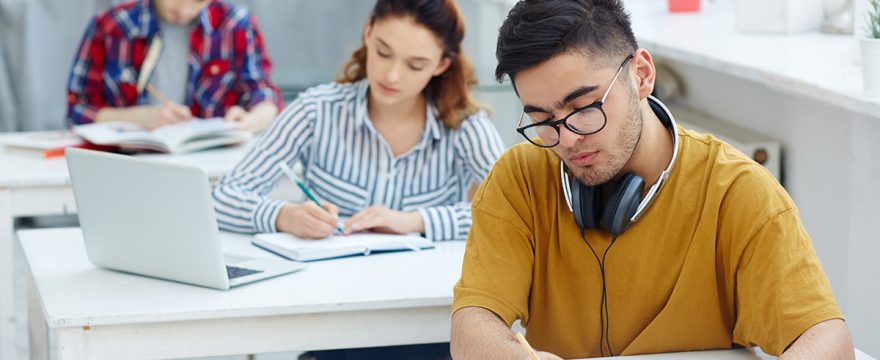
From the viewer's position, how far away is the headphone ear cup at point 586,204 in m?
1.53

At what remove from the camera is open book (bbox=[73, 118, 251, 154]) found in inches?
110

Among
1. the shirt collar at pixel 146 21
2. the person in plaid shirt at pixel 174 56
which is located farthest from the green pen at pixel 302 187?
the shirt collar at pixel 146 21

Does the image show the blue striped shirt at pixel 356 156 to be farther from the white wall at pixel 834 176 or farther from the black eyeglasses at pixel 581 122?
the black eyeglasses at pixel 581 122

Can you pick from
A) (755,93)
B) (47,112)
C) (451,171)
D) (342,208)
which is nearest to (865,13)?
(755,93)

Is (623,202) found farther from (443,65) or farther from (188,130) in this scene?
(188,130)

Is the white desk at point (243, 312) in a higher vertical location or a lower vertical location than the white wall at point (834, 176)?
higher

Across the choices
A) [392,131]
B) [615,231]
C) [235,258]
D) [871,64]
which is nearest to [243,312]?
[235,258]

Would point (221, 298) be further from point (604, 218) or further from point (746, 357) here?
point (746, 357)

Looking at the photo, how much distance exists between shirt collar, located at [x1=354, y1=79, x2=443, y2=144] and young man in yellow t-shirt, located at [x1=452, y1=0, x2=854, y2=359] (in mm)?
702

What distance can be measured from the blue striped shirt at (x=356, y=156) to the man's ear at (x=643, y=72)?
2.74 feet

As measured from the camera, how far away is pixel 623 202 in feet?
4.91

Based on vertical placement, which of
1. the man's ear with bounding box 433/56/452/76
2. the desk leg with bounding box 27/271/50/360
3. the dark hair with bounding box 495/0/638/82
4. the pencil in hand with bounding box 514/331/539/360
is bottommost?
the desk leg with bounding box 27/271/50/360

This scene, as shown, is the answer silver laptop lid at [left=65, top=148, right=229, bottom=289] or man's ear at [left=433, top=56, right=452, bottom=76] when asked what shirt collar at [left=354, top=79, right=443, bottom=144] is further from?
silver laptop lid at [left=65, top=148, right=229, bottom=289]

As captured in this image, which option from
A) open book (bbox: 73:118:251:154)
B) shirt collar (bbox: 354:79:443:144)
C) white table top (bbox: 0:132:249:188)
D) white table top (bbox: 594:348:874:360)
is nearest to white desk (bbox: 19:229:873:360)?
white table top (bbox: 594:348:874:360)
